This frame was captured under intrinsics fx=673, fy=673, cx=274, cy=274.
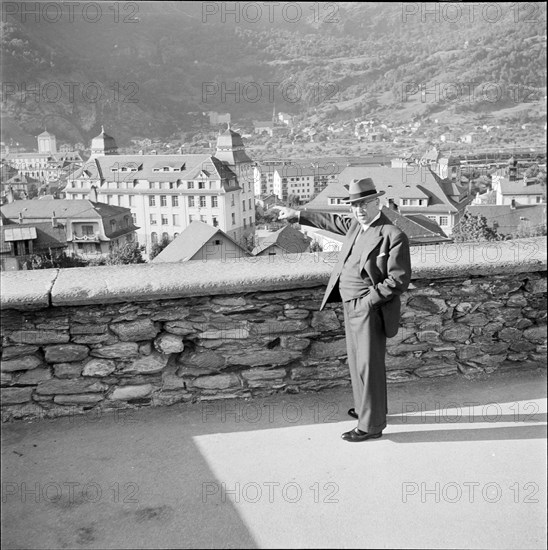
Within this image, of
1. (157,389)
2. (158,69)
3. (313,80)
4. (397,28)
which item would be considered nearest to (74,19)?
(158,69)

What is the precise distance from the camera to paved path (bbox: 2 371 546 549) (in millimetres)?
2846

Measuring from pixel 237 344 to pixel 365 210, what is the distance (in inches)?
45.8

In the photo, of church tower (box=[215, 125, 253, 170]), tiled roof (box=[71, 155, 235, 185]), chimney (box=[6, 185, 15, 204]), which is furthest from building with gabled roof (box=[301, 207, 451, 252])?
chimney (box=[6, 185, 15, 204])

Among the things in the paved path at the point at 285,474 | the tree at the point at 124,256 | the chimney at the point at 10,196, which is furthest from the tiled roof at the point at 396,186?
the chimney at the point at 10,196

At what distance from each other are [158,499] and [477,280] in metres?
2.41

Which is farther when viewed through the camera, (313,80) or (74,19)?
(313,80)

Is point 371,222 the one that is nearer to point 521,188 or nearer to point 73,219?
point 521,188

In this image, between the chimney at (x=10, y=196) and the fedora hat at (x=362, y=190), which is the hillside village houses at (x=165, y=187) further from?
the fedora hat at (x=362, y=190)

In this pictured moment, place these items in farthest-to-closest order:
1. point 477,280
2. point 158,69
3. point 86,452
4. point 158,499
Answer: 1. point 477,280
2. point 158,69
3. point 86,452
4. point 158,499

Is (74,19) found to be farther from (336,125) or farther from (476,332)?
(476,332)

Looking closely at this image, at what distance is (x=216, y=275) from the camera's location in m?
3.94

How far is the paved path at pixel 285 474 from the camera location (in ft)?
9.34

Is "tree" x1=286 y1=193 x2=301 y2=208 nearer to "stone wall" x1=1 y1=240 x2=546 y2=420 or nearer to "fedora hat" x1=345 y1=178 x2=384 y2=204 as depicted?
"stone wall" x1=1 y1=240 x2=546 y2=420

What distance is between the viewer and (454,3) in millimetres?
4078
